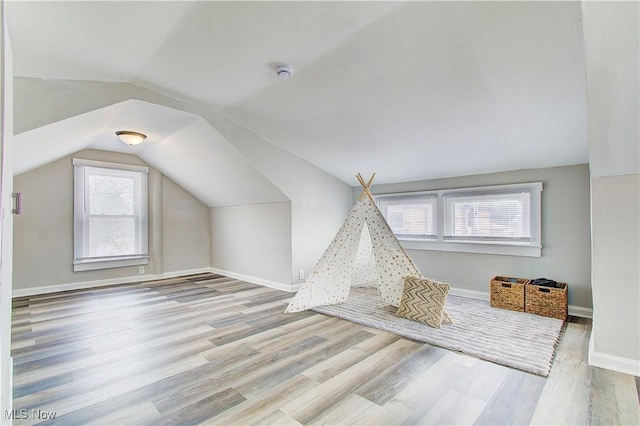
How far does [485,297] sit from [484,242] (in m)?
0.72

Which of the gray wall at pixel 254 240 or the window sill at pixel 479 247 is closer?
the window sill at pixel 479 247

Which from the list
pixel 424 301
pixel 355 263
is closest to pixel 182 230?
pixel 355 263

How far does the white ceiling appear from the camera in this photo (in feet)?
6.18

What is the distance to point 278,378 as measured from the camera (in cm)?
219

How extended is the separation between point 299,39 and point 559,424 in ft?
9.38

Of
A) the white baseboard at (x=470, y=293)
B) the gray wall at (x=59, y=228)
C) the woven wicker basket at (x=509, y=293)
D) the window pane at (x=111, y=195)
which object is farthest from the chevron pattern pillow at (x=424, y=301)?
the window pane at (x=111, y=195)

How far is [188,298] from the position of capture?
171 inches

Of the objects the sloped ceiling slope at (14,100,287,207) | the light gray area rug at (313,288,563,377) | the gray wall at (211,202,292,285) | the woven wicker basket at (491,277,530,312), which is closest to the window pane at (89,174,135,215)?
the sloped ceiling slope at (14,100,287,207)

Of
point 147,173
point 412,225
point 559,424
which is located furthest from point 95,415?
point 147,173

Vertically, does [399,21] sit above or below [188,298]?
above

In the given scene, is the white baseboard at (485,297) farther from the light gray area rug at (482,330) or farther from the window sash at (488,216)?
the window sash at (488,216)

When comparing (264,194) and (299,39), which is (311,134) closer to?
(264,194)

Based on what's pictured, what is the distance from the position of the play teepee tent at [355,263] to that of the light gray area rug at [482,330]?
180 mm

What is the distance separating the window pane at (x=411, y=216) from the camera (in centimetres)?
472
